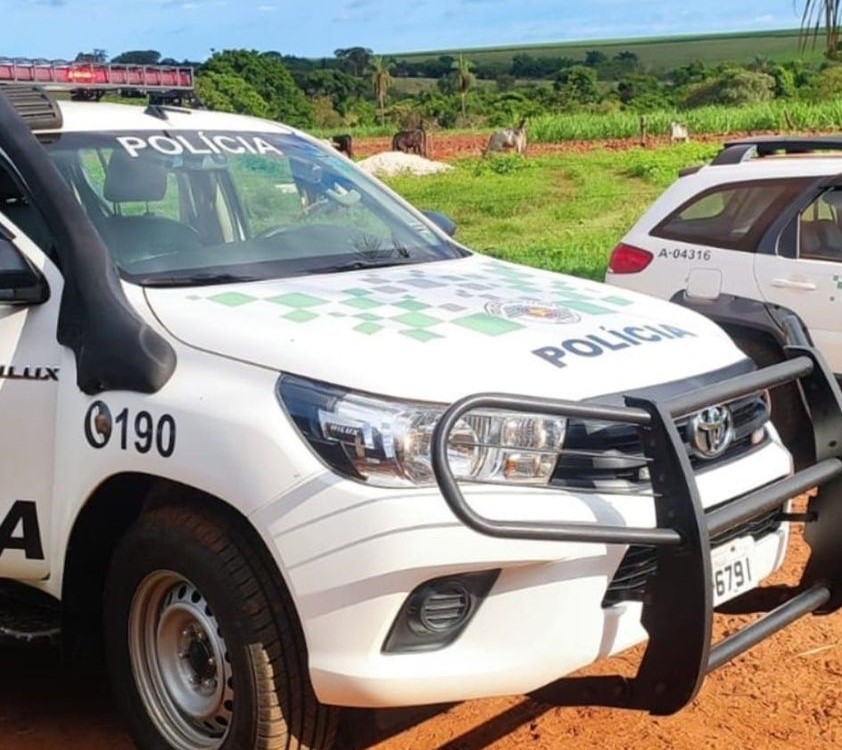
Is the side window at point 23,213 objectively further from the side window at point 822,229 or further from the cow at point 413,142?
the cow at point 413,142

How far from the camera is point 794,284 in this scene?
6.95 m

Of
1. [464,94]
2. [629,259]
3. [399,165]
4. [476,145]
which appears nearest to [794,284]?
[629,259]

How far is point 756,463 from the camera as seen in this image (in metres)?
3.39

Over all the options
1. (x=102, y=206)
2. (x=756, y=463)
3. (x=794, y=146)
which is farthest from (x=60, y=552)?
(x=794, y=146)

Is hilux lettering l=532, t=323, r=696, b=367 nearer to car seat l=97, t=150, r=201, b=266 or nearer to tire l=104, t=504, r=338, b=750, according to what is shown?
tire l=104, t=504, r=338, b=750

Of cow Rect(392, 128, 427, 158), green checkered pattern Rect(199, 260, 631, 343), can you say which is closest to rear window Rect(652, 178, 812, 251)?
green checkered pattern Rect(199, 260, 631, 343)

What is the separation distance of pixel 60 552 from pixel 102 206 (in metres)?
1.10

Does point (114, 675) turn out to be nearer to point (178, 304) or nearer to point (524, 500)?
point (178, 304)

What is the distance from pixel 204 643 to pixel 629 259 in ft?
16.2

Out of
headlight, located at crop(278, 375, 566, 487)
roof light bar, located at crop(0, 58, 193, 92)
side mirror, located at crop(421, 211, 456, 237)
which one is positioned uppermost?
roof light bar, located at crop(0, 58, 193, 92)

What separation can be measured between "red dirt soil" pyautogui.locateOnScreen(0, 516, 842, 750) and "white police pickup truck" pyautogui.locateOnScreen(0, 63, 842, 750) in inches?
15.5

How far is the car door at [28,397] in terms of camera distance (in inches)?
136

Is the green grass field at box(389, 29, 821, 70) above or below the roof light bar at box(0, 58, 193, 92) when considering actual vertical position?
above

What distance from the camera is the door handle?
6.92m
